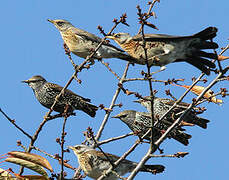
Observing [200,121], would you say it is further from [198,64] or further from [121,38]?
[121,38]

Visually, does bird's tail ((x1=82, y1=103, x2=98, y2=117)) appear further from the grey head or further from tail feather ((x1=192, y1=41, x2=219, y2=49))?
tail feather ((x1=192, y1=41, x2=219, y2=49))

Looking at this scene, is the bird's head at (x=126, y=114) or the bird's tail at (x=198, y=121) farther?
the bird's head at (x=126, y=114)

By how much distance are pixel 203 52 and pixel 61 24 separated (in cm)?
322

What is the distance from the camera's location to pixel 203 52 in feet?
17.4

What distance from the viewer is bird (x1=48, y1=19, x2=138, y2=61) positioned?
6.29 meters

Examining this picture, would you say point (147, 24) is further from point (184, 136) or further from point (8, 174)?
point (184, 136)

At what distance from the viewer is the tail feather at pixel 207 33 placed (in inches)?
195

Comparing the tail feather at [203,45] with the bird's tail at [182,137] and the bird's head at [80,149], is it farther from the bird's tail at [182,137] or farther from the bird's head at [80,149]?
the bird's head at [80,149]

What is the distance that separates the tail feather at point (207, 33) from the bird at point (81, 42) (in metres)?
1.33

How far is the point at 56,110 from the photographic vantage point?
22.8 feet

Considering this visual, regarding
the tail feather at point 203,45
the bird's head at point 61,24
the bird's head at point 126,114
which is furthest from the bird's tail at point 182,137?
the bird's head at point 61,24

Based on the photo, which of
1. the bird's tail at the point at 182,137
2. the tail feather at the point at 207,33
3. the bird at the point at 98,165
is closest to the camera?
the tail feather at the point at 207,33

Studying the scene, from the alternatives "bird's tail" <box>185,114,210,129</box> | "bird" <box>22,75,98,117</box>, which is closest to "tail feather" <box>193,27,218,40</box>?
"bird's tail" <box>185,114,210,129</box>

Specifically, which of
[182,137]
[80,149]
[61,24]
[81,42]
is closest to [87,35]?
[81,42]
